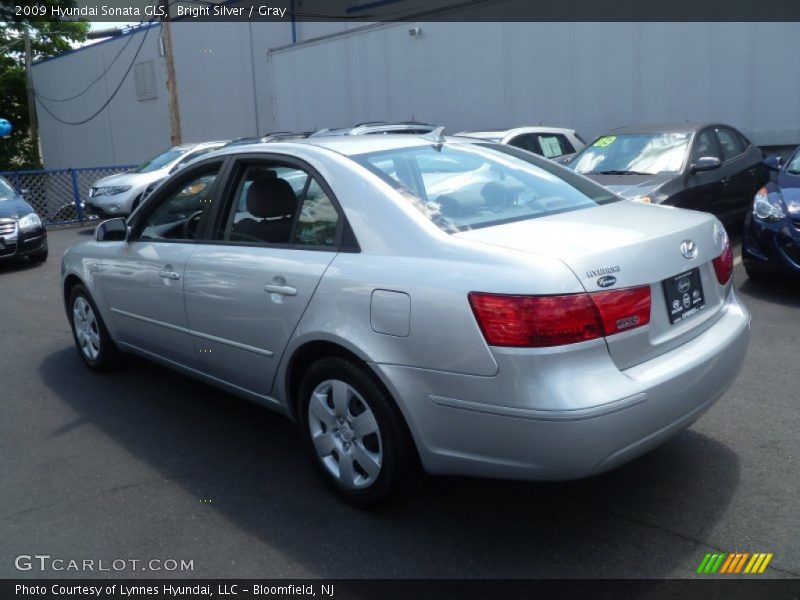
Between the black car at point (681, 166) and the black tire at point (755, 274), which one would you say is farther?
the black car at point (681, 166)

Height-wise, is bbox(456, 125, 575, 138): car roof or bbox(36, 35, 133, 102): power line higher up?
bbox(36, 35, 133, 102): power line

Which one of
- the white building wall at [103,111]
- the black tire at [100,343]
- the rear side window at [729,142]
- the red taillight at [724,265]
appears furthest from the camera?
the white building wall at [103,111]

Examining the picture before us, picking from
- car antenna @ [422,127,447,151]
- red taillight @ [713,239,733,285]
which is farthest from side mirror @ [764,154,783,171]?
car antenna @ [422,127,447,151]

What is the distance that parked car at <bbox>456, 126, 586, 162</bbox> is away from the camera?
36.2 feet

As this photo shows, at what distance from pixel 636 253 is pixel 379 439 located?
1.29 metres

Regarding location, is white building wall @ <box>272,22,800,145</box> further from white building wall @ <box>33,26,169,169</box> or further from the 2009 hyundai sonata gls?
white building wall @ <box>33,26,169,169</box>

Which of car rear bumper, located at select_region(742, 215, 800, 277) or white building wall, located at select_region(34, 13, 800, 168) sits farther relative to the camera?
white building wall, located at select_region(34, 13, 800, 168)

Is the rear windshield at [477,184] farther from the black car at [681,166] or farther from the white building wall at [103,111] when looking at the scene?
the white building wall at [103,111]

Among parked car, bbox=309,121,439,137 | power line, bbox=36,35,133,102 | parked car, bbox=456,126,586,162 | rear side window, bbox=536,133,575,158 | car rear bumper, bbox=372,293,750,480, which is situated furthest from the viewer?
power line, bbox=36,35,133,102

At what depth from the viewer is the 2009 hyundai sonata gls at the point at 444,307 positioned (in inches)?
115

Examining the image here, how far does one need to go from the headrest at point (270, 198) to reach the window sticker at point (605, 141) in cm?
628

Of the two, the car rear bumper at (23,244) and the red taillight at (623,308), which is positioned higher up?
the red taillight at (623,308)

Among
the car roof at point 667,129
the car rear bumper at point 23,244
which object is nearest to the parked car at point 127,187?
the car rear bumper at point 23,244

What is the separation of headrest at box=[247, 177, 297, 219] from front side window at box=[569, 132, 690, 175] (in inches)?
223
